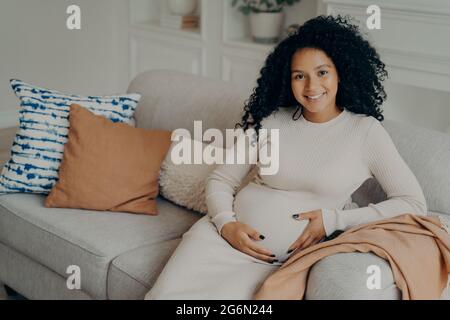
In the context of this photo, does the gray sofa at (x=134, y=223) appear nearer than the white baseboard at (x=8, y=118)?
Yes

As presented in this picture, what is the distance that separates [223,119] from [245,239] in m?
0.72

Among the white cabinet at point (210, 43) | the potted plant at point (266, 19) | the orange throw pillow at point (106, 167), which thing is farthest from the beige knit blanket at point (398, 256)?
the potted plant at point (266, 19)

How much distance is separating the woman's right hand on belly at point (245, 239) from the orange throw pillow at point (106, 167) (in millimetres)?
516

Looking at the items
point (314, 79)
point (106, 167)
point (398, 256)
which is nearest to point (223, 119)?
point (106, 167)

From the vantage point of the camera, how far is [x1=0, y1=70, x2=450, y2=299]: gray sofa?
1.96 metres

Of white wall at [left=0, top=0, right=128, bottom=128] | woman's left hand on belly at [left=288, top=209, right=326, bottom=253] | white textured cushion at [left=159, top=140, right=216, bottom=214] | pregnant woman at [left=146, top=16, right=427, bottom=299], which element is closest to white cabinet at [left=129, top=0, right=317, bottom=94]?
white wall at [left=0, top=0, right=128, bottom=128]

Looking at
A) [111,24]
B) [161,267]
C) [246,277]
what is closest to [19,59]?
[111,24]

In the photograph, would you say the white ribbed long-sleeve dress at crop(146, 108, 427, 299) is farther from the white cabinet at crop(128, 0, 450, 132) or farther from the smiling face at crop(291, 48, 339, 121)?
the white cabinet at crop(128, 0, 450, 132)

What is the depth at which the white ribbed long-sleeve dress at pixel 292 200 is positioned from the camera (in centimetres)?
174

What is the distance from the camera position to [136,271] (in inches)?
76.5

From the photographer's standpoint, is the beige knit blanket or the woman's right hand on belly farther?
the woman's right hand on belly

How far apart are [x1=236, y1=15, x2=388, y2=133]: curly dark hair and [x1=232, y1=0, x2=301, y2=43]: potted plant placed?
82.2 inches

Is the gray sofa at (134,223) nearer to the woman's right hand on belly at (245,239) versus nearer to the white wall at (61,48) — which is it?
the woman's right hand on belly at (245,239)
